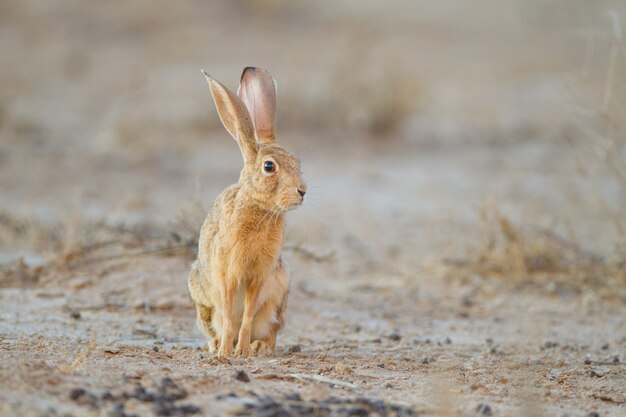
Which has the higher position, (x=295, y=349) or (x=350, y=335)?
(x=350, y=335)

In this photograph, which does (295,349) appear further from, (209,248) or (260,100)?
(260,100)

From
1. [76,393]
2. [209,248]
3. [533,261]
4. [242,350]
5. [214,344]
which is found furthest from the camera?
[533,261]

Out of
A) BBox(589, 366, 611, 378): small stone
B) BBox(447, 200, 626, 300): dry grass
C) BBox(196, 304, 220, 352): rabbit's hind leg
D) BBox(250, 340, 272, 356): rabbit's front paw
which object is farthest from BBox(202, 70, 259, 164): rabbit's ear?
BBox(447, 200, 626, 300): dry grass

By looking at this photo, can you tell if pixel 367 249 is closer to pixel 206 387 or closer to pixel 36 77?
pixel 206 387

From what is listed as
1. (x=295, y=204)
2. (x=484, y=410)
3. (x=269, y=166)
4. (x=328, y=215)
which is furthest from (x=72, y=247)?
(x=484, y=410)

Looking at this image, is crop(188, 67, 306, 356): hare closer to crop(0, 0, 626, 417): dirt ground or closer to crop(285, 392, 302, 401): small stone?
crop(0, 0, 626, 417): dirt ground

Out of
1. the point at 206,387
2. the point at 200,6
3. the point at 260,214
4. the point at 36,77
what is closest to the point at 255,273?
the point at 260,214
